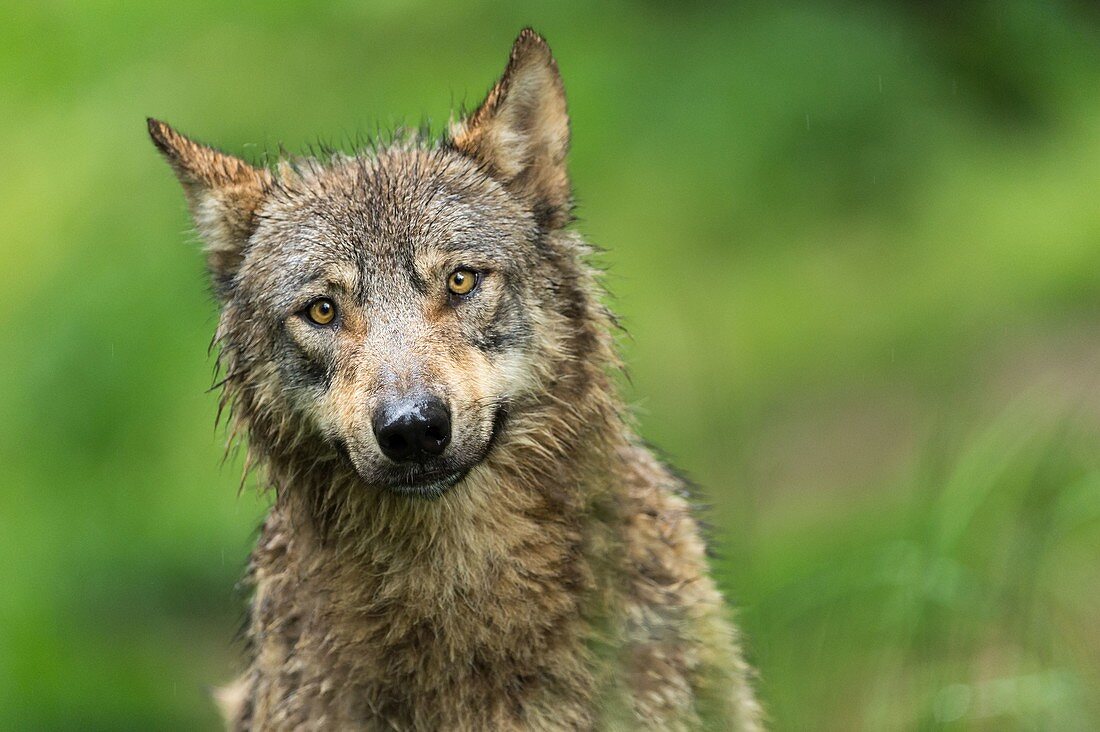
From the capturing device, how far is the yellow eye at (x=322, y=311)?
4938mm

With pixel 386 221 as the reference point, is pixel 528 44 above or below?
above

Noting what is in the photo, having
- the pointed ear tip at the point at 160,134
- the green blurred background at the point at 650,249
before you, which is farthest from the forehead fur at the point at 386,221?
the green blurred background at the point at 650,249

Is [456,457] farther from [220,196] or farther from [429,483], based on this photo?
[220,196]

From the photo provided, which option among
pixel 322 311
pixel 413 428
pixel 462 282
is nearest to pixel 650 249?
pixel 462 282

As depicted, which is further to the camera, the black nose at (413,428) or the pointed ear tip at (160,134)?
the pointed ear tip at (160,134)

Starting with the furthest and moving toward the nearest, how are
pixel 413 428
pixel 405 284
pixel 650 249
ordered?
pixel 650 249
pixel 405 284
pixel 413 428

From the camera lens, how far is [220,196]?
17.2 ft

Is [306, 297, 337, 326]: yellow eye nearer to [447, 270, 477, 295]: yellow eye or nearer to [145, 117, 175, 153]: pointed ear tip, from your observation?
[447, 270, 477, 295]: yellow eye

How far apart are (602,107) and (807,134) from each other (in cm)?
150

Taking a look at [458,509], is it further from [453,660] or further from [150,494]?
[150,494]

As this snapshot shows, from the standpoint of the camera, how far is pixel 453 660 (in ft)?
15.6

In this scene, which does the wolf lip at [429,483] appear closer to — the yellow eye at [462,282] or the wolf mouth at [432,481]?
the wolf mouth at [432,481]

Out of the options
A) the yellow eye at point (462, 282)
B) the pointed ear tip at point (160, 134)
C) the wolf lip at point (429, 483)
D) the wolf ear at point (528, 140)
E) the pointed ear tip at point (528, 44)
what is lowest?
the wolf lip at point (429, 483)

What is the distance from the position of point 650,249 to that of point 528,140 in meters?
5.24
